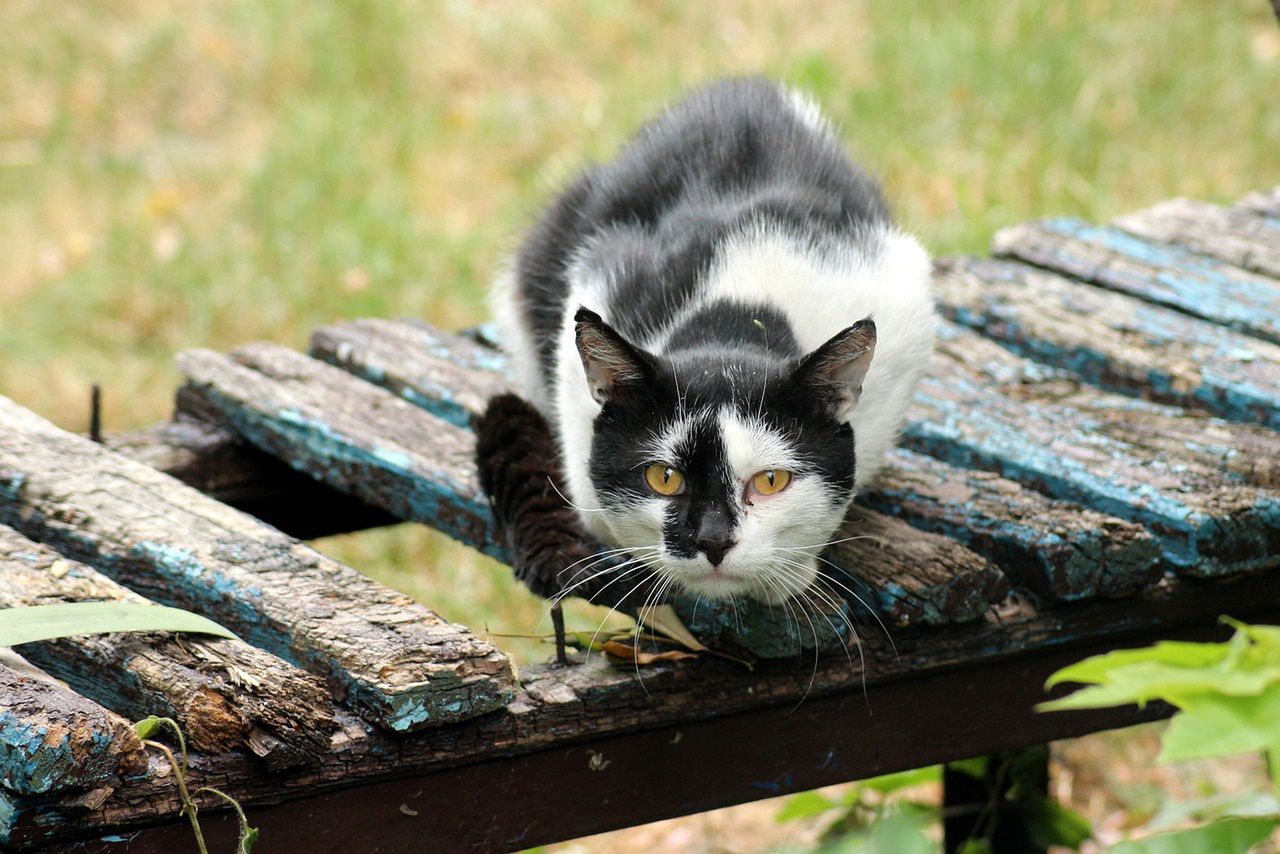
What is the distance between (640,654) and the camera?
6.09 feet

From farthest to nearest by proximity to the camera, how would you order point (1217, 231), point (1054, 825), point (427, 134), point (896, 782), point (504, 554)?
1. point (427, 134)
2. point (1217, 231)
3. point (1054, 825)
4. point (896, 782)
5. point (504, 554)

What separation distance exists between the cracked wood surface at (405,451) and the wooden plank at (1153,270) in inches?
41.1

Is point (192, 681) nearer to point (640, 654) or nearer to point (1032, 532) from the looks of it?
point (640, 654)

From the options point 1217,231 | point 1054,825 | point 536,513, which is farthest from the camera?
point 1217,231

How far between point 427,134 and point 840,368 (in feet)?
12.4

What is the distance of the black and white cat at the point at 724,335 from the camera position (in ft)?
5.86

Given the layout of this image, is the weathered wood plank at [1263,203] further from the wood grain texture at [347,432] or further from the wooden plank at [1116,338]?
the wood grain texture at [347,432]

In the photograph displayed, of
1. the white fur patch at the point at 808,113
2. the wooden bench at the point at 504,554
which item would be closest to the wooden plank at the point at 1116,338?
the wooden bench at the point at 504,554

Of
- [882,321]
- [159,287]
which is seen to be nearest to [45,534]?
[882,321]

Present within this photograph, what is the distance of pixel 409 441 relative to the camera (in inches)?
95.7

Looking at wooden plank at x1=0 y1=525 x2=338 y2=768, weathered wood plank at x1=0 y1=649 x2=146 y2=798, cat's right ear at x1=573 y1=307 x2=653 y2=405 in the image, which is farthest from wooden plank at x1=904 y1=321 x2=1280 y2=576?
weathered wood plank at x1=0 y1=649 x2=146 y2=798

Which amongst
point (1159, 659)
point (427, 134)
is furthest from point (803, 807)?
point (427, 134)

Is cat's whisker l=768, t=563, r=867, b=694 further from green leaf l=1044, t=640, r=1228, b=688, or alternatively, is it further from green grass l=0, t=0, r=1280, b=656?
green grass l=0, t=0, r=1280, b=656

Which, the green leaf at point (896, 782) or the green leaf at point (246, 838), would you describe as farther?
the green leaf at point (896, 782)
